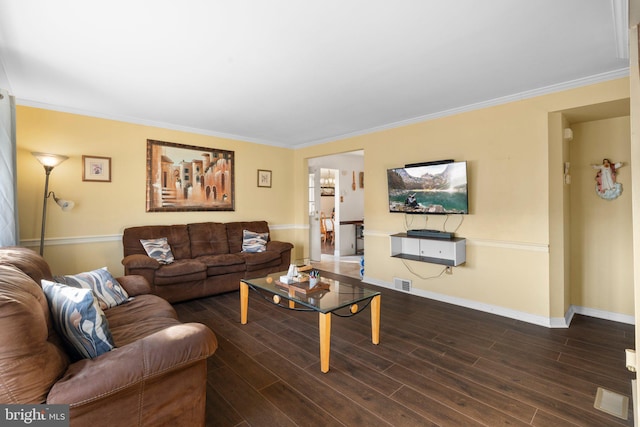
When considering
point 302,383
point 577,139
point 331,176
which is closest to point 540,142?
point 577,139

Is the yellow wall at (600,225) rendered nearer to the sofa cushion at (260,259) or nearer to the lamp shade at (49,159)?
the sofa cushion at (260,259)

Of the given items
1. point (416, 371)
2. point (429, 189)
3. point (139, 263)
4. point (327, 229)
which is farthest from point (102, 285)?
point (327, 229)

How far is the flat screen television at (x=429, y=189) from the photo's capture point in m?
3.52

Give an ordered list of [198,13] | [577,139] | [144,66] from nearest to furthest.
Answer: [198,13]
[144,66]
[577,139]

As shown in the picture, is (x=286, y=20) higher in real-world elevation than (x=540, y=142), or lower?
higher

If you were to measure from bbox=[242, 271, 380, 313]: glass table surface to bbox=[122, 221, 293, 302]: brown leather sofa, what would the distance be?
1.11m

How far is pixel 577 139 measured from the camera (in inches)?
133

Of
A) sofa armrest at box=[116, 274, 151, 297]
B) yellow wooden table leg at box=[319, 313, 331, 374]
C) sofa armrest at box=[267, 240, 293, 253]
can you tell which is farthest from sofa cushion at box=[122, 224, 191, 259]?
yellow wooden table leg at box=[319, 313, 331, 374]

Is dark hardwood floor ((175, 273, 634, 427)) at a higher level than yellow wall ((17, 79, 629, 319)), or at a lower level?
lower

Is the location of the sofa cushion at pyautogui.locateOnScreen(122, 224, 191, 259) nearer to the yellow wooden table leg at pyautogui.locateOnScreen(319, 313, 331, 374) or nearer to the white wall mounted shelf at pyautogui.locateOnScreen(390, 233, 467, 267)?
the yellow wooden table leg at pyautogui.locateOnScreen(319, 313, 331, 374)

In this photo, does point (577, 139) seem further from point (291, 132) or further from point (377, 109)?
point (291, 132)

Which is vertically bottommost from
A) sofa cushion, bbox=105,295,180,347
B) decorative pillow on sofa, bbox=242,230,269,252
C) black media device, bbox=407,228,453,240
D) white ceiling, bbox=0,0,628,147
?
sofa cushion, bbox=105,295,180,347

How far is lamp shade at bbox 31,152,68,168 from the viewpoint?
3221 millimetres

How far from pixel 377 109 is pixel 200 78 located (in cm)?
205
